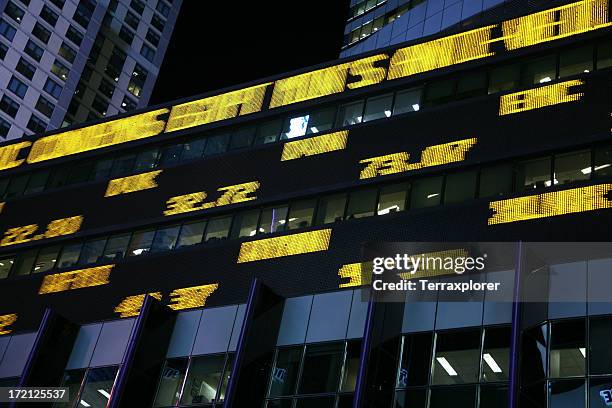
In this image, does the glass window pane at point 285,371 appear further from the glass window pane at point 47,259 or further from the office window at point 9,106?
the office window at point 9,106

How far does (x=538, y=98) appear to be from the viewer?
31.8 meters

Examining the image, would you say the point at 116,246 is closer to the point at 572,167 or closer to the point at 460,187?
the point at 460,187

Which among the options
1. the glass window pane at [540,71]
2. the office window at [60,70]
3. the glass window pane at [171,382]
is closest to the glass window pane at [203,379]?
the glass window pane at [171,382]

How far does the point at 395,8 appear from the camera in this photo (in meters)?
60.6

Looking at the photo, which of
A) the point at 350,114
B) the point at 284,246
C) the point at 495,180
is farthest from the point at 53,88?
the point at 495,180

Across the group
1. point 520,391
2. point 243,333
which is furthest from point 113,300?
point 520,391

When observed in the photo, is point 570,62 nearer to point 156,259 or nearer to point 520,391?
point 520,391

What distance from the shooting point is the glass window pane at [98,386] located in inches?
1310

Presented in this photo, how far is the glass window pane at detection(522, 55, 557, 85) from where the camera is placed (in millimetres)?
33031

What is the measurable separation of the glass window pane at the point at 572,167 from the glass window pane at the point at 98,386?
18.4m

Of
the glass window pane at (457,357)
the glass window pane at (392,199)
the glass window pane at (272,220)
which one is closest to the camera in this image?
the glass window pane at (457,357)

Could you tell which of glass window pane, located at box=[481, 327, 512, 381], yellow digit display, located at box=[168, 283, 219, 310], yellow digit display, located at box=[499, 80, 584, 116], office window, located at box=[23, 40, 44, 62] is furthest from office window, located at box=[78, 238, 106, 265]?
office window, located at box=[23, 40, 44, 62]

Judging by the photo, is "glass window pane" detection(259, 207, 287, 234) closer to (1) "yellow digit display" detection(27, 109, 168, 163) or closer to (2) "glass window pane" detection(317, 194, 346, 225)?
(2) "glass window pane" detection(317, 194, 346, 225)

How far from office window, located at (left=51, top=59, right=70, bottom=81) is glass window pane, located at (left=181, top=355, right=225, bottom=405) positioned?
72281mm
